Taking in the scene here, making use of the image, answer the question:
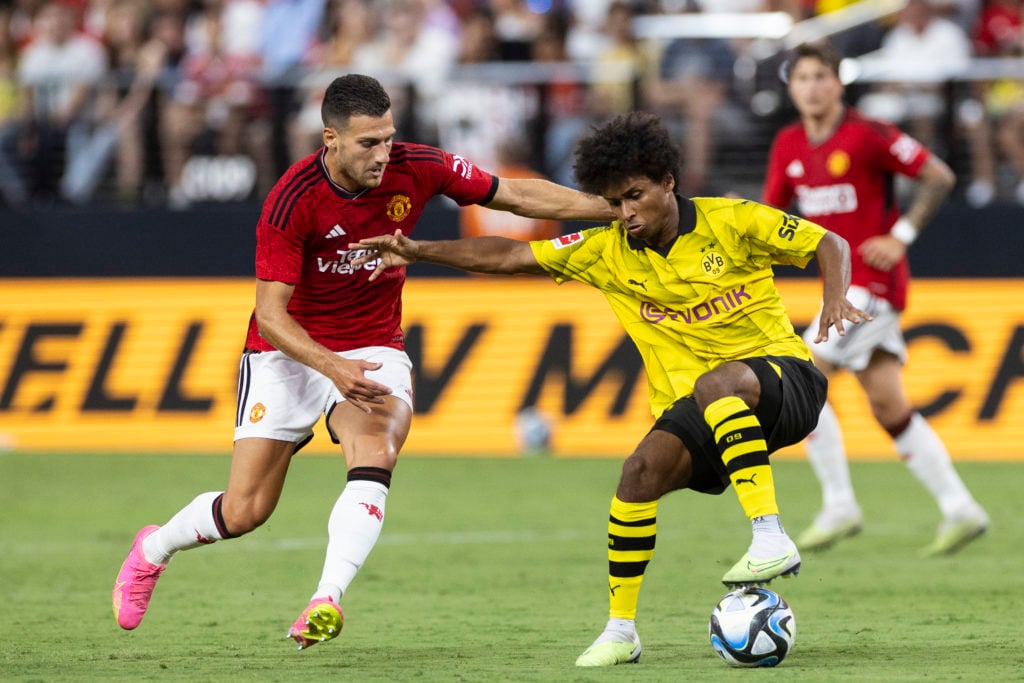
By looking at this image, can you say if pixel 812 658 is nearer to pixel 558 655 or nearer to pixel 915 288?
pixel 558 655

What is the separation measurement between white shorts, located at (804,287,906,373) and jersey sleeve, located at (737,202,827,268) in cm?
327

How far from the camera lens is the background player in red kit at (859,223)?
9.57 meters

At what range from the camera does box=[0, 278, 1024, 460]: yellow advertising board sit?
13703mm

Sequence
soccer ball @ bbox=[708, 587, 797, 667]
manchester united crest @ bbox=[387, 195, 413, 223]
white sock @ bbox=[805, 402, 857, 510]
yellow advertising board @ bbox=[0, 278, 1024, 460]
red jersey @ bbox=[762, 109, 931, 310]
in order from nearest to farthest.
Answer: soccer ball @ bbox=[708, 587, 797, 667] → manchester united crest @ bbox=[387, 195, 413, 223] → white sock @ bbox=[805, 402, 857, 510] → red jersey @ bbox=[762, 109, 931, 310] → yellow advertising board @ bbox=[0, 278, 1024, 460]

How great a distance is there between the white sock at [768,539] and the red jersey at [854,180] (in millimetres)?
3959

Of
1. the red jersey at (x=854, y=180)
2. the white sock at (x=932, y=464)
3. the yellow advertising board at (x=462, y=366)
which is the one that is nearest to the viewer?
the white sock at (x=932, y=464)

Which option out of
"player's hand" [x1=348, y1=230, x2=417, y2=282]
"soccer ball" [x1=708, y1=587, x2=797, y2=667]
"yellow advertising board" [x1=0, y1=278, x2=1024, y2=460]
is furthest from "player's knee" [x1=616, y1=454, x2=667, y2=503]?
"yellow advertising board" [x1=0, y1=278, x2=1024, y2=460]

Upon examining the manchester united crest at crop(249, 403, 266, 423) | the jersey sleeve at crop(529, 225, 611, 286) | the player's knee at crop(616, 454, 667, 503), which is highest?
the jersey sleeve at crop(529, 225, 611, 286)

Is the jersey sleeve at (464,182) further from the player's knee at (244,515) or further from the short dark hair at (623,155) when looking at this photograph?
the player's knee at (244,515)

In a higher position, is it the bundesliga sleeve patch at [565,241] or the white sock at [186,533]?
the bundesliga sleeve patch at [565,241]

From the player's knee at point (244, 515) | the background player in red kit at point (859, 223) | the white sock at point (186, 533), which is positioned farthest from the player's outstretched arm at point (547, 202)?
the background player in red kit at point (859, 223)

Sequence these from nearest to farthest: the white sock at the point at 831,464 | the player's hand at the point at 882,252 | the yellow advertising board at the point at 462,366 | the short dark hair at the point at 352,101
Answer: the short dark hair at the point at 352,101 → the player's hand at the point at 882,252 → the white sock at the point at 831,464 → the yellow advertising board at the point at 462,366

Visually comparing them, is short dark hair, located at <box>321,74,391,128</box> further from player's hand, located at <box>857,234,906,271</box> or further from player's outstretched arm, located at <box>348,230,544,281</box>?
player's hand, located at <box>857,234,906,271</box>

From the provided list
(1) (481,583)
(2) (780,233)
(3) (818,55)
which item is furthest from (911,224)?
(2) (780,233)
